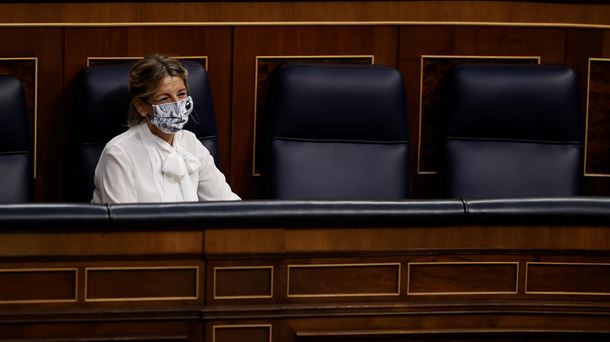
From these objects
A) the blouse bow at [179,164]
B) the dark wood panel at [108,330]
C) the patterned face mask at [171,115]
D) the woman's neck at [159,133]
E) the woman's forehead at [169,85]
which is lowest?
the dark wood panel at [108,330]

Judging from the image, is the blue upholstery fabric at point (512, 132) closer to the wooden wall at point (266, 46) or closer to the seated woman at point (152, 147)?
the wooden wall at point (266, 46)

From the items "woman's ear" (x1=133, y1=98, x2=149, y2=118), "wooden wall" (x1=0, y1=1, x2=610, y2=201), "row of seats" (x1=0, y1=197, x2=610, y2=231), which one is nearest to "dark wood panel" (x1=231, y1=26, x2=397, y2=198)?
"wooden wall" (x1=0, y1=1, x2=610, y2=201)

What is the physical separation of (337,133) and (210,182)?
184 mm

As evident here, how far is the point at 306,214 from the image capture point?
105cm

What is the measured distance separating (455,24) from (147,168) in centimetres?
49

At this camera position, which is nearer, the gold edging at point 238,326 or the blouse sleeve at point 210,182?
the gold edging at point 238,326

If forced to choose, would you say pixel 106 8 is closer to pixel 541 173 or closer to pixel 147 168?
pixel 147 168

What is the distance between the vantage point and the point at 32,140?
4.96 ft

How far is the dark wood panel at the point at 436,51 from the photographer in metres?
1.59

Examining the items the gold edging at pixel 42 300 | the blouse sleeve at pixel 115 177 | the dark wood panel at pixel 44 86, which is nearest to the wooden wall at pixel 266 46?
the dark wood panel at pixel 44 86

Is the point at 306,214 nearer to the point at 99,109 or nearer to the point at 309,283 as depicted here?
the point at 309,283

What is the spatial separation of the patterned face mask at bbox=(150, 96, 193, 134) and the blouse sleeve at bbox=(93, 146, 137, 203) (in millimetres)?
56

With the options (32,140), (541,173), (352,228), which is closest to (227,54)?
(32,140)

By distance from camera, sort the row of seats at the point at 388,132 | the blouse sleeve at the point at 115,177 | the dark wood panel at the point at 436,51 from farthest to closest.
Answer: the dark wood panel at the point at 436,51 < the row of seats at the point at 388,132 < the blouse sleeve at the point at 115,177
